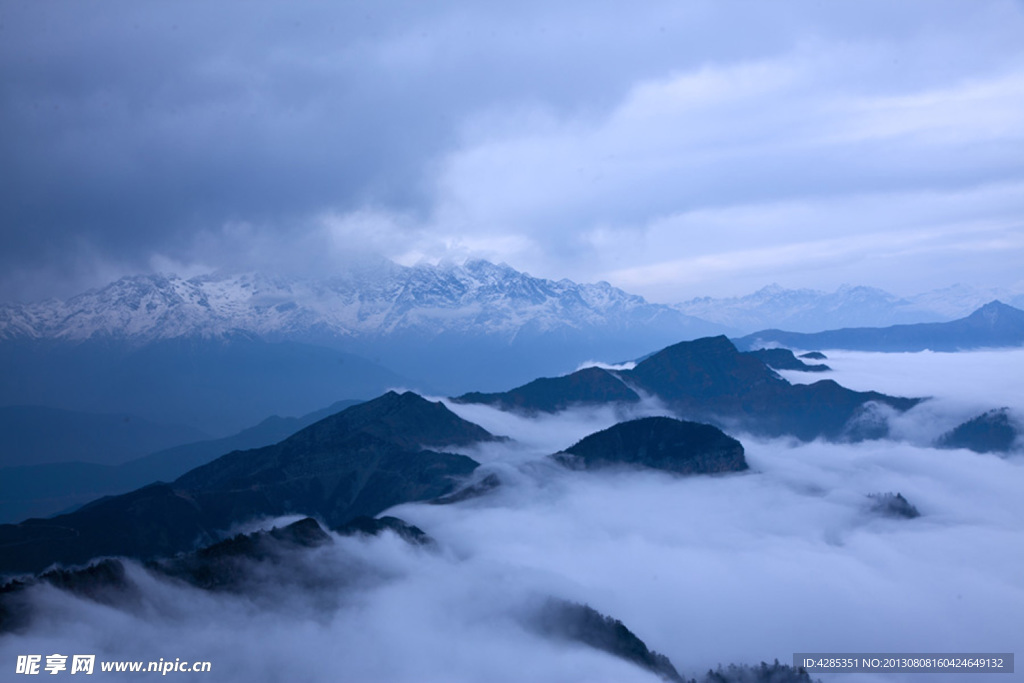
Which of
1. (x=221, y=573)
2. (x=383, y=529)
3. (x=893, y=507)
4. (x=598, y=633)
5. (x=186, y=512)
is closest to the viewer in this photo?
(x=221, y=573)

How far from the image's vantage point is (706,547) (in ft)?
539

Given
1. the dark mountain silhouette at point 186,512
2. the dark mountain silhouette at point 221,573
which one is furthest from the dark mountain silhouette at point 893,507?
the dark mountain silhouette at point 221,573

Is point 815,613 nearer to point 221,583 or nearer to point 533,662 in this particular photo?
point 533,662

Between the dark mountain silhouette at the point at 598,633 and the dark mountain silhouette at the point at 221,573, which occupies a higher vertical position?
the dark mountain silhouette at the point at 221,573

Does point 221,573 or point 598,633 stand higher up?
point 221,573

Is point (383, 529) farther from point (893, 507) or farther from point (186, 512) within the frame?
point (893, 507)

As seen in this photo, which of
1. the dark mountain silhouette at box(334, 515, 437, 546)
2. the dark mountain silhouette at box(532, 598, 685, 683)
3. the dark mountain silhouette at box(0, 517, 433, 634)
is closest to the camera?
the dark mountain silhouette at box(0, 517, 433, 634)

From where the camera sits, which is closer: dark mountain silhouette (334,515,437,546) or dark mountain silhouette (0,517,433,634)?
dark mountain silhouette (0,517,433,634)

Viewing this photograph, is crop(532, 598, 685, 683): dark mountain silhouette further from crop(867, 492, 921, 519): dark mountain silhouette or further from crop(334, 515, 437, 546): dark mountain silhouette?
crop(867, 492, 921, 519): dark mountain silhouette

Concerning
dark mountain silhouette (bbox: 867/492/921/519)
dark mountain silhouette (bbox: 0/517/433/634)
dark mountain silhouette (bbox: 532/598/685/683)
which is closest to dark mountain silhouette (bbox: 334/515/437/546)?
dark mountain silhouette (bbox: 0/517/433/634)

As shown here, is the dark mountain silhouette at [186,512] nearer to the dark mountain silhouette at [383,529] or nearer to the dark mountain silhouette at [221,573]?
the dark mountain silhouette at [383,529]

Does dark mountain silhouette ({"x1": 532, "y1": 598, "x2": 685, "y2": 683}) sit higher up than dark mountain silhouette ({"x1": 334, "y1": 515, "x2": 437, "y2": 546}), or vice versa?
dark mountain silhouette ({"x1": 334, "y1": 515, "x2": 437, "y2": 546})

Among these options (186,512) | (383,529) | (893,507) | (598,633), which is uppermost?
(186,512)

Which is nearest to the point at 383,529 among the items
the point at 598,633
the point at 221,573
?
the point at 221,573
